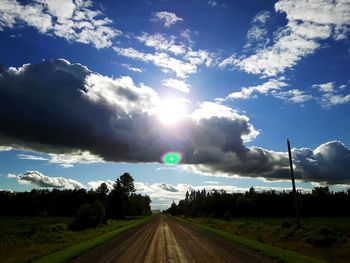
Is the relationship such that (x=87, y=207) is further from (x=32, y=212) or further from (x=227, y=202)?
(x=32, y=212)

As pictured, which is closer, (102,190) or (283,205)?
(283,205)

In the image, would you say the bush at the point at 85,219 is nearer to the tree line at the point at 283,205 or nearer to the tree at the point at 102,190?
the tree line at the point at 283,205

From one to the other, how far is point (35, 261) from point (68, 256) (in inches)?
85.4

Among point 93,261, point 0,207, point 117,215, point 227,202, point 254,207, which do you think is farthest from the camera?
point 0,207

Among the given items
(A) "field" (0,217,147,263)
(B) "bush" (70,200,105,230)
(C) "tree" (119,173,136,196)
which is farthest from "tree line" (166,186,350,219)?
(A) "field" (0,217,147,263)

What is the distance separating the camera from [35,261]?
19.9 m

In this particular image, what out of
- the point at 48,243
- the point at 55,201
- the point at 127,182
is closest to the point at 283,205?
the point at 127,182

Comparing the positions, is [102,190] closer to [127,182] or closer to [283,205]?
[127,182]

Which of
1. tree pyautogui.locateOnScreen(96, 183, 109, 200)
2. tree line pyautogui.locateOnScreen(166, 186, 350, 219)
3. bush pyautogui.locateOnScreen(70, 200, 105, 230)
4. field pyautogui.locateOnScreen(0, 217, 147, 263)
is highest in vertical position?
tree pyautogui.locateOnScreen(96, 183, 109, 200)

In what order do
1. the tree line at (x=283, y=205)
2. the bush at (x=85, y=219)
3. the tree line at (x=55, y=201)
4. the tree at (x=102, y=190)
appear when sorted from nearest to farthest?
the bush at (x=85, y=219), the tree line at (x=283, y=205), the tree line at (x=55, y=201), the tree at (x=102, y=190)

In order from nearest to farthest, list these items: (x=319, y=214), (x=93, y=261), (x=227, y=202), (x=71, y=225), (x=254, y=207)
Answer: (x=93, y=261), (x=71, y=225), (x=319, y=214), (x=254, y=207), (x=227, y=202)

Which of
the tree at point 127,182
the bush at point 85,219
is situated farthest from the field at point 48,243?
the tree at point 127,182

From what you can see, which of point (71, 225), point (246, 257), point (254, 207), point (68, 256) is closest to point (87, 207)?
point (71, 225)

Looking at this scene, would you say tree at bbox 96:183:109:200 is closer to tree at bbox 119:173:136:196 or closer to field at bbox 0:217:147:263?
tree at bbox 119:173:136:196
